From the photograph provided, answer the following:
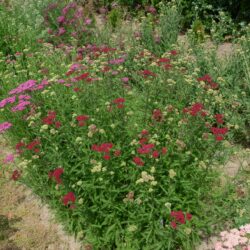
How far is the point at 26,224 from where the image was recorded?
14.1ft

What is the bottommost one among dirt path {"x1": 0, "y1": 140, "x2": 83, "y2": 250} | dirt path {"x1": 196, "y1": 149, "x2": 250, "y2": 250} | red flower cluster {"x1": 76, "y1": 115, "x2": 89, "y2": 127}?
dirt path {"x1": 0, "y1": 140, "x2": 83, "y2": 250}

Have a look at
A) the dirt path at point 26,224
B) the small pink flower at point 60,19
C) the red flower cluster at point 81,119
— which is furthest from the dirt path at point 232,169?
the small pink flower at point 60,19

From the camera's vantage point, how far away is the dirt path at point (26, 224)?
4051 millimetres

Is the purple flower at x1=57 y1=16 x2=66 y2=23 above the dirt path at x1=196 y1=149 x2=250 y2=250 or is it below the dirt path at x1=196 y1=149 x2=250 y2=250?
above

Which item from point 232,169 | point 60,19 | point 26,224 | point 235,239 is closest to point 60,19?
point 60,19

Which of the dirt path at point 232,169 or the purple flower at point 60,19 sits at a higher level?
the purple flower at point 60,19

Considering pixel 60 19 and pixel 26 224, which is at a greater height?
pixel 60 19

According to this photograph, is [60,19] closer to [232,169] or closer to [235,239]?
[232,169]

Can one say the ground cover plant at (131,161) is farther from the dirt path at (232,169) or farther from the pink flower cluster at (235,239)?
the pink flower cluster at (235,239)

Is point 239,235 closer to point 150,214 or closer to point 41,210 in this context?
point 150,214

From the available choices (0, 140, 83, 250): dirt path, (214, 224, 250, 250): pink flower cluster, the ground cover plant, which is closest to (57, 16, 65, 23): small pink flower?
the ground cover plant

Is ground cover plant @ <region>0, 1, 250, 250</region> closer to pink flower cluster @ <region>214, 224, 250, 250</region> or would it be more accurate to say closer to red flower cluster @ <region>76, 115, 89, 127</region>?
red flower cluster @ <region>76, 115, 89, 127</region>

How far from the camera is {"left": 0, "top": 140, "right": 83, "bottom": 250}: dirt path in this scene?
4051 millimetres

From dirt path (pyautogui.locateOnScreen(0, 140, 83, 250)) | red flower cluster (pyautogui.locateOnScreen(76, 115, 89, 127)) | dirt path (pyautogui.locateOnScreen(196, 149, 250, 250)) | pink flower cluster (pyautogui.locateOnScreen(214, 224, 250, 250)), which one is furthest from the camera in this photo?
dirt path (pyautogui.locateOnScreen(0, 140, 83, 250))
